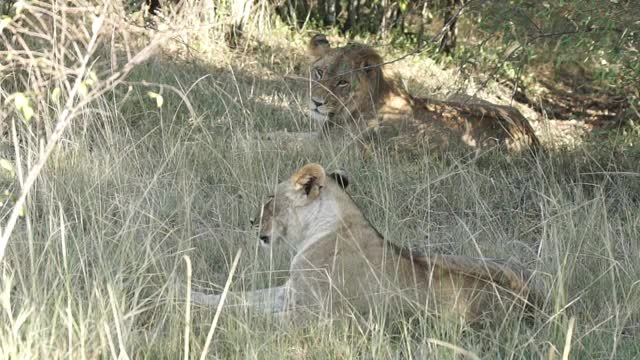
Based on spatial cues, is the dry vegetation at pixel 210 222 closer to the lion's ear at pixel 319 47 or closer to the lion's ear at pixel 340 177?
the lion's ear at pixel 340 177

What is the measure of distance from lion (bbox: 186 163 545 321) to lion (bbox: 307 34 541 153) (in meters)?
2.55

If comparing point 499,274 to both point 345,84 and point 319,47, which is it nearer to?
point 345,84

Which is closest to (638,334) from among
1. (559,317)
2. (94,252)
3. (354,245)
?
(559,317)

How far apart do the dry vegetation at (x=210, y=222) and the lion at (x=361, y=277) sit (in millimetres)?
88

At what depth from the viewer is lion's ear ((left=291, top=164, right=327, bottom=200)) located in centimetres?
411

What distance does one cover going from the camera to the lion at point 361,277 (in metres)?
3.75

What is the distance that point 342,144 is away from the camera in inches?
254

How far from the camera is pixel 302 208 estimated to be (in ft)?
14.0

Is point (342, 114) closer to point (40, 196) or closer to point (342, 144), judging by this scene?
point (342, 144)

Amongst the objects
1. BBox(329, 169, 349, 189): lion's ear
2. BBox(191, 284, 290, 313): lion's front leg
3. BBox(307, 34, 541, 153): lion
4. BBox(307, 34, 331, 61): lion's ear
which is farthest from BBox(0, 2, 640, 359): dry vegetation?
BBox(307, 34, 331, 61): lion's ear

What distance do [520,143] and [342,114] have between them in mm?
1162

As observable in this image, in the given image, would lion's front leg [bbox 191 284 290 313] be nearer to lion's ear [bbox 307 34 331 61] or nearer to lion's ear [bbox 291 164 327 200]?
lion's ear [bbox 291 164 327 200]

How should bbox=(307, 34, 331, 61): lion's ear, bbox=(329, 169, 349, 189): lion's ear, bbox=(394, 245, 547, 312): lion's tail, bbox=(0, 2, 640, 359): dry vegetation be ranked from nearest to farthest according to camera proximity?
bbox=(0, 2, 640, 359): dry vegetation, bbox=(394, 245, 547, 312): lion's tail, bbox=(329, 169, 349, 189): lion's ear, bbox=(307, 34, 331, 61): lion's ear

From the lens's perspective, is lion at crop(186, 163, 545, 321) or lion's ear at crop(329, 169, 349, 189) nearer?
lion at crop(186, 163, 545, 321)
